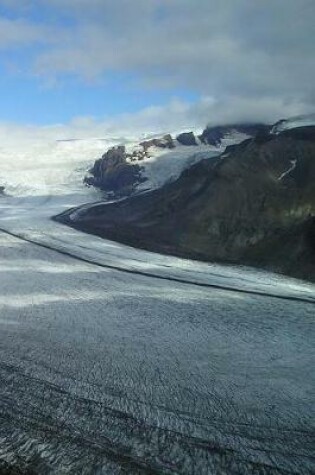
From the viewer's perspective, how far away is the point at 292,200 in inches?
1037

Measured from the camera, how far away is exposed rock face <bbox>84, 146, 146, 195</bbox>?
2140 inches

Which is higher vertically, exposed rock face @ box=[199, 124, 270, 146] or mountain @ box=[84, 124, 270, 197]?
exposed rock face @ box=[199, 124, 270, 146]

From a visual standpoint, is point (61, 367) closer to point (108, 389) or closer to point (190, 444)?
point (108, 389)

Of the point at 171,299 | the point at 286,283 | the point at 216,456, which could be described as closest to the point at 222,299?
the point at 171,299

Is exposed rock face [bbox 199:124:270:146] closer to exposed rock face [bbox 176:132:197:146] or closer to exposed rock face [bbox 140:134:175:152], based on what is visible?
exposed rock face [bbox 176:132:197:146]

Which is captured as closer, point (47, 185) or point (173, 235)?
point (173, 235)

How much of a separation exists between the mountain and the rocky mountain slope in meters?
A: 14.5

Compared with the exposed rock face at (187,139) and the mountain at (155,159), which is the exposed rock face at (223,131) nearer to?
the mountain at (155,159)

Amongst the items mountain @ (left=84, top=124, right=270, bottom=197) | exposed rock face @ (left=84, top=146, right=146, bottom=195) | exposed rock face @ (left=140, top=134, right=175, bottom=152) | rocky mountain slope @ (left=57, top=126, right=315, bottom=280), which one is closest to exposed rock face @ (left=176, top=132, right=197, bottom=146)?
mountain @ (left=84, top=124, right=270, bottom=197)

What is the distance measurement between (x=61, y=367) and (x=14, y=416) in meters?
1.70

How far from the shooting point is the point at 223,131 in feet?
231

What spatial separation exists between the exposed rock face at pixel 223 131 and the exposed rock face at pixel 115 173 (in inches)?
430

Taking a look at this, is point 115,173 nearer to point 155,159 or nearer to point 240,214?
point 155,159

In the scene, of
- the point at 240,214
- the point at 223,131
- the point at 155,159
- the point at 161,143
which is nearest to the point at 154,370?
the point at 240,214
